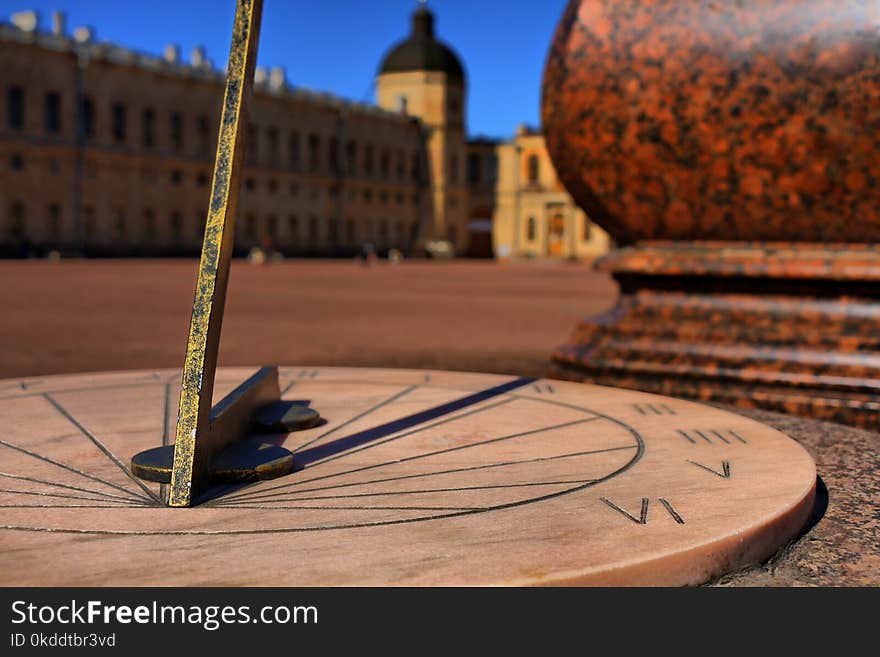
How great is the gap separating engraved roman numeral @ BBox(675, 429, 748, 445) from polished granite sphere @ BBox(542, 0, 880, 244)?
3.65 ft

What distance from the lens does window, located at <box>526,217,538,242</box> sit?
5810 centimetres

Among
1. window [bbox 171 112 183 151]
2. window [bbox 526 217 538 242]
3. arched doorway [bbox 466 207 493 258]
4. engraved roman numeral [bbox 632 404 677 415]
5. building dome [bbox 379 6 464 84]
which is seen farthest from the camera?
arched doorway [bbox 466 207 493 258]

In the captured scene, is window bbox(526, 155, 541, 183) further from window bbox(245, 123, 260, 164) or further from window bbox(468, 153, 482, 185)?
window bbox(245, 123, 260, 164)

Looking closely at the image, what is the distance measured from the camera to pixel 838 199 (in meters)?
3.10

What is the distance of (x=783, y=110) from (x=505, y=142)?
2244 inches

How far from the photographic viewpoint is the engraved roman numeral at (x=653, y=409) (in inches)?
102

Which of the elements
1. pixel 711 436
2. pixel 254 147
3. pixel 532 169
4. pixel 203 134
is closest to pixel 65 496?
pixel 711 436

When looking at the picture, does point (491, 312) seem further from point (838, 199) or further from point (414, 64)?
point (414, 64)

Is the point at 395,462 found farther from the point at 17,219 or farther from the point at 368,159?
the point at 368,159

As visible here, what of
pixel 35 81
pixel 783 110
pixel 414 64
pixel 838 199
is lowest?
pixel 838 199

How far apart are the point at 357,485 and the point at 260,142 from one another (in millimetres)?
45892

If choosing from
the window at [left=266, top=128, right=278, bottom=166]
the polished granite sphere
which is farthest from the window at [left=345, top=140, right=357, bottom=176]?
the polished granite sphere
